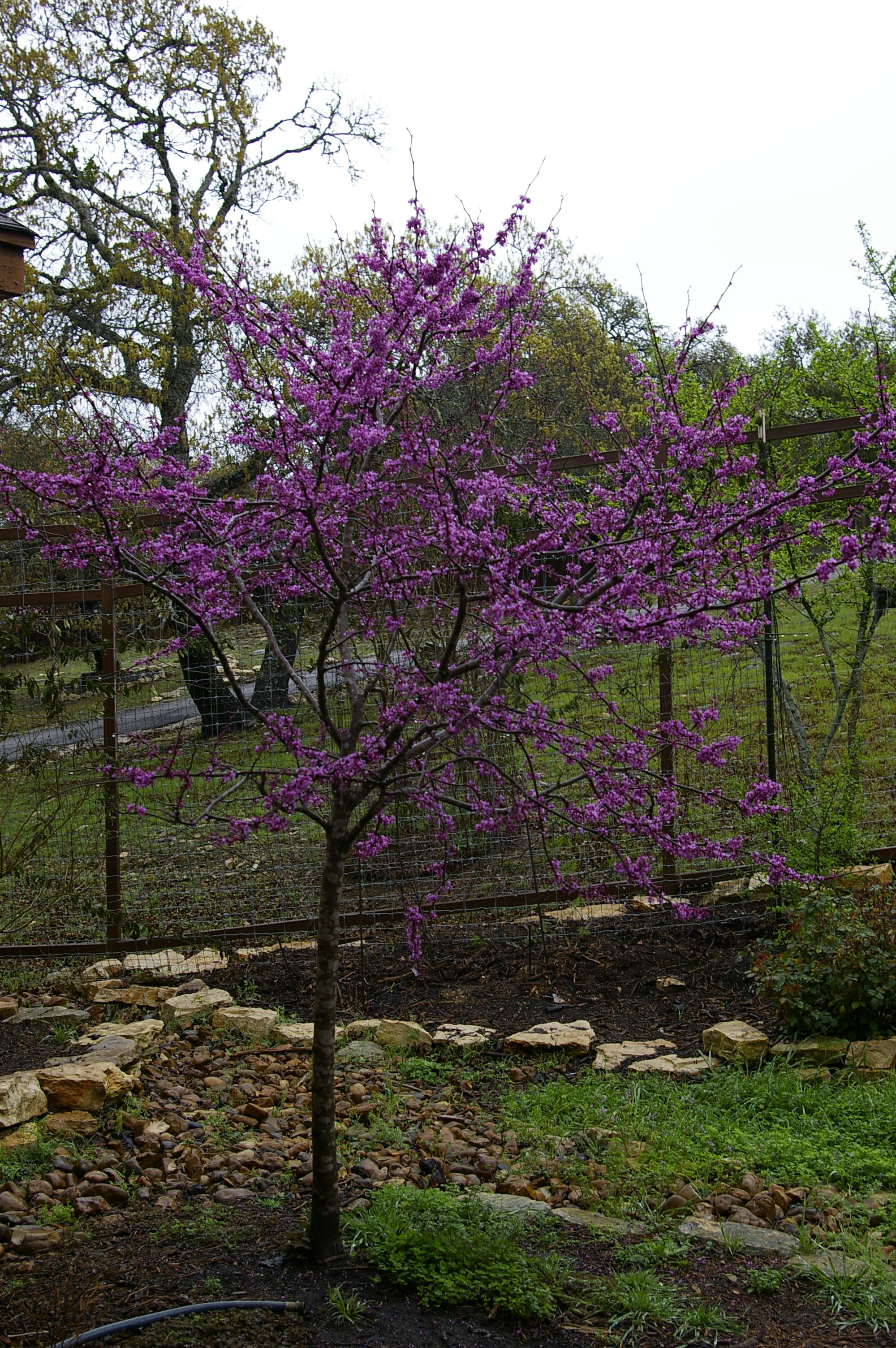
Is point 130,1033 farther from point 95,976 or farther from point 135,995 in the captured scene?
point 95,976

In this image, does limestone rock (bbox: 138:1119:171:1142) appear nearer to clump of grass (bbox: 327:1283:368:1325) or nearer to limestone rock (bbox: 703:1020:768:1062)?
clump of grass (bbox: 327:1283:368:1325)

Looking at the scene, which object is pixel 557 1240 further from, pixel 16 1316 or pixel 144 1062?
pixel 144 1062

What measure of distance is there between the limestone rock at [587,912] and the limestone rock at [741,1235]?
2.77 metres

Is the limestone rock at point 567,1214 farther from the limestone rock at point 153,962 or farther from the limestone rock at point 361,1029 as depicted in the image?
the limestone rock at point 153,962

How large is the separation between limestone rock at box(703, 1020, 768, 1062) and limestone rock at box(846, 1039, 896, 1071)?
33cm

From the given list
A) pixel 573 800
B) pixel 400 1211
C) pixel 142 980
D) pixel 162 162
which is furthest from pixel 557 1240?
pixel 162 162

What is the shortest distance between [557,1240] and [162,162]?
17.1 m

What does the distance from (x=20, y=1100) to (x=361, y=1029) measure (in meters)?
1.48

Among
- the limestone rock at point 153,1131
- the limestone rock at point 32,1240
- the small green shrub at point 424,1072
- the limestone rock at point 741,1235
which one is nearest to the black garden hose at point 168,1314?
the limestone rock at point 32,1240

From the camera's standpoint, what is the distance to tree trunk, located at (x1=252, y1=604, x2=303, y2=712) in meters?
3.95

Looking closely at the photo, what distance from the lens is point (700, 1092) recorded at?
366cm

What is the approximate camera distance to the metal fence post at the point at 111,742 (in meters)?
5.45

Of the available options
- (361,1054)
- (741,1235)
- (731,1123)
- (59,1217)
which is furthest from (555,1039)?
(59,1217)

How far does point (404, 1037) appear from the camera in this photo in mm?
4270
